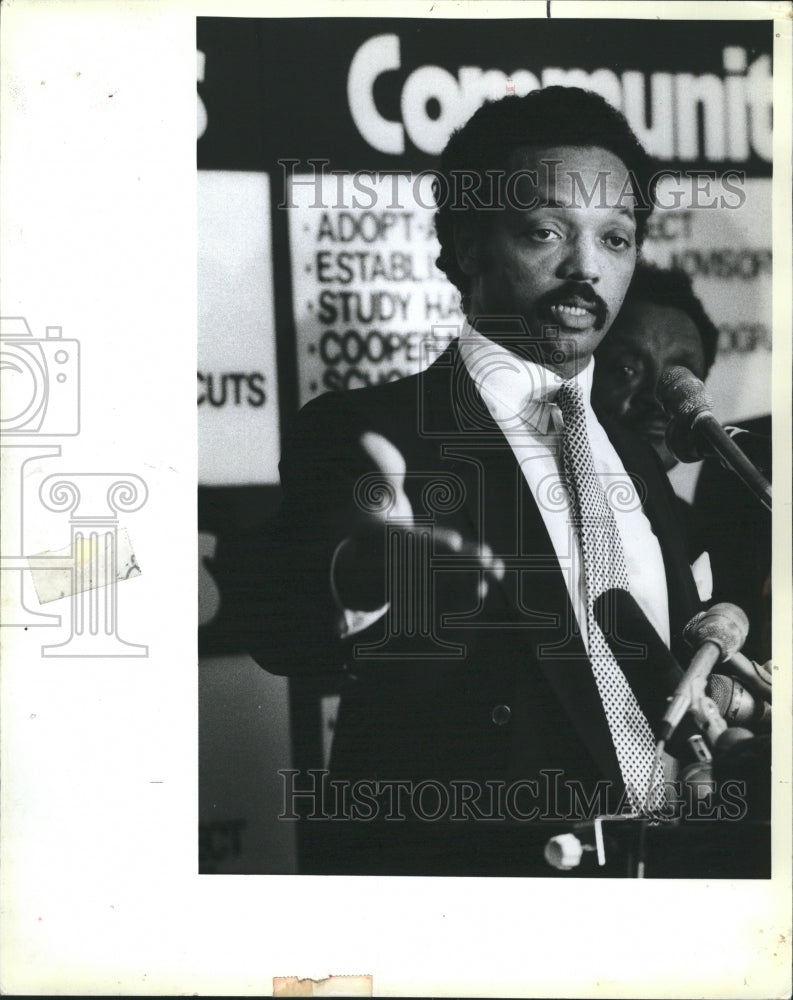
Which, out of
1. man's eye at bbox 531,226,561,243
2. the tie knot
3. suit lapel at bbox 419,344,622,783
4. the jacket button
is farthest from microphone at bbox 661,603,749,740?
man's eye at bbox 531,226,561,243

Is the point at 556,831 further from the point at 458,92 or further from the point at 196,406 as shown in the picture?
the point at 458,92

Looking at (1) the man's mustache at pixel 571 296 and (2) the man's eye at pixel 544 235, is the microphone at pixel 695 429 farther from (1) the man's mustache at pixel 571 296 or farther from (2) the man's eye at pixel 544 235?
(2) the man's eye at pixel 544 235

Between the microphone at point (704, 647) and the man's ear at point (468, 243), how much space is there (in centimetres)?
61

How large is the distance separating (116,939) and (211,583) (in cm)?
53

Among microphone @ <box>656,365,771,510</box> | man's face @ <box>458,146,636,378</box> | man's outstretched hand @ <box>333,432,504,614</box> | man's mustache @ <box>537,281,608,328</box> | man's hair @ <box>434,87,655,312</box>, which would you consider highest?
man's hair @ <box>434,87,655,312</box>

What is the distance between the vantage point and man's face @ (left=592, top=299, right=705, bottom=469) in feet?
4.21

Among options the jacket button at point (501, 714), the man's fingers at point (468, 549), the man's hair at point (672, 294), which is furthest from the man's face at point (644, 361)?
the jacket button at point (501, 714)

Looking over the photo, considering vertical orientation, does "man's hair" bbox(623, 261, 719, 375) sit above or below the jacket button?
above

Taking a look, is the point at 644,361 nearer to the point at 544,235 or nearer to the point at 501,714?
the point at 544,235

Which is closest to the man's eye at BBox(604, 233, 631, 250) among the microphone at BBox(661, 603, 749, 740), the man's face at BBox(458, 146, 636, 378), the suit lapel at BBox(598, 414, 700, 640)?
the man's face at BBox(458, 146, 636, 378)

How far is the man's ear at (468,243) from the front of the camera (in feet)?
4.17

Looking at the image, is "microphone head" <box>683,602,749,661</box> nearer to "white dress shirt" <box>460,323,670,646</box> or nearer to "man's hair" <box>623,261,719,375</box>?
"white dress shirt" <box>460,323,670,646</box>

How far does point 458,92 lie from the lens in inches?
50.1

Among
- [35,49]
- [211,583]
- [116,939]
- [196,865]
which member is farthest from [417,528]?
[35,49]
